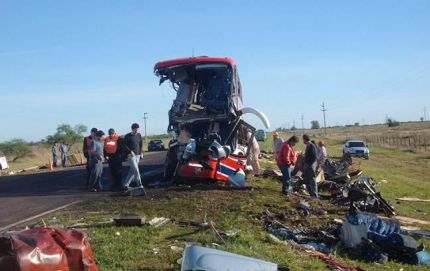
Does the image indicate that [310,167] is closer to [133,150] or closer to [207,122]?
[207,122]

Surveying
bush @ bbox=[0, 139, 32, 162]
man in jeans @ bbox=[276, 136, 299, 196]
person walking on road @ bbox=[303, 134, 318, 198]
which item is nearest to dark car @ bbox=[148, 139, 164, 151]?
bush @ bbox=[0, 139, 32, 162]

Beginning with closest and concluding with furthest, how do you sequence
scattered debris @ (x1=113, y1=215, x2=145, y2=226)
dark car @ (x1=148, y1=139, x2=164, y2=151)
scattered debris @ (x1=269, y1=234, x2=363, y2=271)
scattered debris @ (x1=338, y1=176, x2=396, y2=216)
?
scattered debris @ (x1=269, y1=234, x2=363, y2=271) < scattered debris @ (x1=113, y1=215, x2=145, y2=226) < scattered debris @ (x1=338, y1=176, x2=396, y2=216) < dark car @ (x1=148, y1=139, x2=164, y2=151)

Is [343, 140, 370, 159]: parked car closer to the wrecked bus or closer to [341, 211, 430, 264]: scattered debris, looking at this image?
the wrecked bus

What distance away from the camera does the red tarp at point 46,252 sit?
4.76m

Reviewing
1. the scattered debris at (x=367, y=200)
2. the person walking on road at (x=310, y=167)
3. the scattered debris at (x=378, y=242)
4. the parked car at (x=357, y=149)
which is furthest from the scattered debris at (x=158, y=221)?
the parked car at (x=357, y=149)

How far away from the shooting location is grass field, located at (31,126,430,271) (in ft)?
23.8

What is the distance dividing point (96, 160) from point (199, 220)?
5.29 m

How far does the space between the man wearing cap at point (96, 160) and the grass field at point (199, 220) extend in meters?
2.01

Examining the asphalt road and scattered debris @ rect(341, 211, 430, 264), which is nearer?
scattered debris @ rect(341, 211, 430, 264)

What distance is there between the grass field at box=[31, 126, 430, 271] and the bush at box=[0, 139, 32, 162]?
64344 mm


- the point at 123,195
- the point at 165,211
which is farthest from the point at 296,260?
the point at 123,195

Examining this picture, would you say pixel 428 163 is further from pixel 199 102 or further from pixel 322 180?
pixel 199 102

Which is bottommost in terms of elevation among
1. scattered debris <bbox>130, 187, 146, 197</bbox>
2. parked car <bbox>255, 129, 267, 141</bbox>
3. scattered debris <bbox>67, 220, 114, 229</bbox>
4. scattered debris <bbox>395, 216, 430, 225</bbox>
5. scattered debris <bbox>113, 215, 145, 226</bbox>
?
scattered debris <bbox>395, 216, 430, 225</bbox>

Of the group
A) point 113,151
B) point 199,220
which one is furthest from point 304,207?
point 113,151
